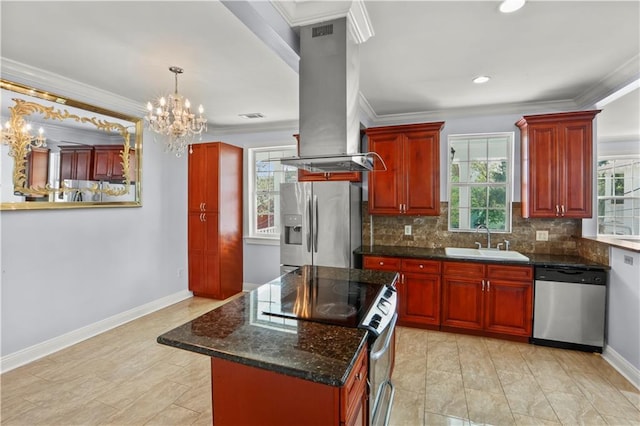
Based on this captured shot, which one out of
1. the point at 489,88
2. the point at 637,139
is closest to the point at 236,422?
the point at 489,88

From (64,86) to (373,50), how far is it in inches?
121

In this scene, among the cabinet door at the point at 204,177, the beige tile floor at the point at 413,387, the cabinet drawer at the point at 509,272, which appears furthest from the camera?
the cabinet door at the point at 204,177

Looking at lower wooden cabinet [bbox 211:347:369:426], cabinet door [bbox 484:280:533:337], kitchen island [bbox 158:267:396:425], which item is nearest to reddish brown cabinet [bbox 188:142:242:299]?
kitchen island [bbox 158:267:396:425]

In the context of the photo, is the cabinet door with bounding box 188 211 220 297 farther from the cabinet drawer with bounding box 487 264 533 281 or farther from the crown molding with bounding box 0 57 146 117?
the cabinet drawer with bounding box 487 264 533 281

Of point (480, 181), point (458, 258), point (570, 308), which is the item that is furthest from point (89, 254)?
point (570, 308)

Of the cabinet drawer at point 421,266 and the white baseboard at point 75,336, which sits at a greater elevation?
the cabinet drawer at point 421,266

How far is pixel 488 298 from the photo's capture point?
336cm

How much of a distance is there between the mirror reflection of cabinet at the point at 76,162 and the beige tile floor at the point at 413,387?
5.85ft

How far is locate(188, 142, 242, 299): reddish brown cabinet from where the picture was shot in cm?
458

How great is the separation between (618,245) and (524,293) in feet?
2.95

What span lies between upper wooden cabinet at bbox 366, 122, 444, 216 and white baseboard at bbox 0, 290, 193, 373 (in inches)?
127

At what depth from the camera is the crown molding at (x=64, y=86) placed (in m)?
2.75

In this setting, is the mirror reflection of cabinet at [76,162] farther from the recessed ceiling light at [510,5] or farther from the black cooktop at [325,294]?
the recessed ceiling light at [510,5]

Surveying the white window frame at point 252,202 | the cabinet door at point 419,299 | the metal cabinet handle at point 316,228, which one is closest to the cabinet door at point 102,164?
the white window frame at point 252,202
